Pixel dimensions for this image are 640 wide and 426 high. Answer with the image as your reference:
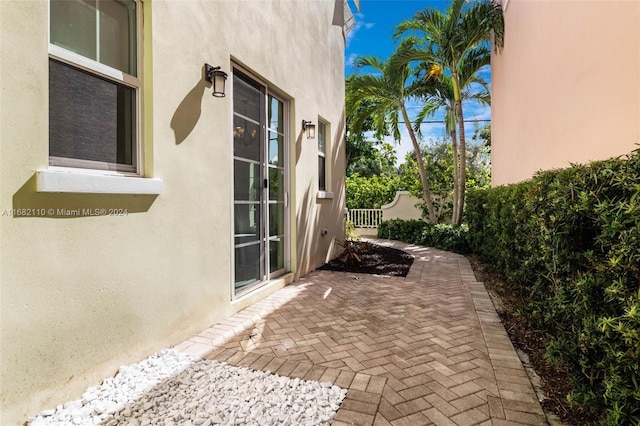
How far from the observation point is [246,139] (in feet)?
13.8

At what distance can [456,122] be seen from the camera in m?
10.8

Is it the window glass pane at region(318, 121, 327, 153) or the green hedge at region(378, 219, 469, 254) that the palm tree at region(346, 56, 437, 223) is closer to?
the green hedge at region(378, 219, 469, 254)

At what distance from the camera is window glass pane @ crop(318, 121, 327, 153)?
6.94 meters

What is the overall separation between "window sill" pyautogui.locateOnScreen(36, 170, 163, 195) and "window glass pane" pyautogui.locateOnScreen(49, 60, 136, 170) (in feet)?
0.62

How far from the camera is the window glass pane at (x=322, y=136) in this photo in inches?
273

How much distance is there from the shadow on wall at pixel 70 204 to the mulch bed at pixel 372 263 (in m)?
4.38

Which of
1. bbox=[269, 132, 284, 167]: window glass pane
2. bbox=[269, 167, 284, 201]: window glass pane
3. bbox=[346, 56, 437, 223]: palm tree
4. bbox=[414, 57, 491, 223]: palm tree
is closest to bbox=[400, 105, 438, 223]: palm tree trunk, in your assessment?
bbox=[346, 56, 437, 223]: palm tree

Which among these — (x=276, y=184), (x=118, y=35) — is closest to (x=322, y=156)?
(x=276, y=184)

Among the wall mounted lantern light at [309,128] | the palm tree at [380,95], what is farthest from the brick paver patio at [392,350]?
the palm tree at [380,95]

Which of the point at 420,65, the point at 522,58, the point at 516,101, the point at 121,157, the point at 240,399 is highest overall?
the point at 420,65

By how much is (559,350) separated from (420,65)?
1031 cm

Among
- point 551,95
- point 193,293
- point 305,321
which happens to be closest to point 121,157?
point 193,293

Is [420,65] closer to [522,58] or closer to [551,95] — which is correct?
[522,58]

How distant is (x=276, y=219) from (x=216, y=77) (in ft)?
7.42
